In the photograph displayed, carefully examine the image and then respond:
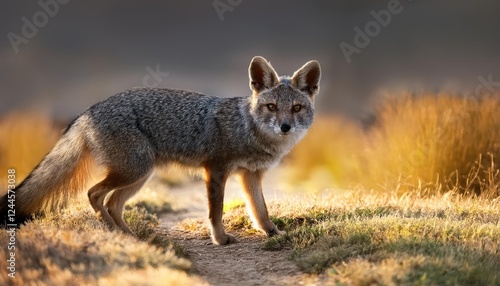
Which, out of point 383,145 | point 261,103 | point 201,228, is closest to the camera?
point 261,103

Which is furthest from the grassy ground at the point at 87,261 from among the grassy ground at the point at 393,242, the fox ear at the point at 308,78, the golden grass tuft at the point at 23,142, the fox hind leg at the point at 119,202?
the golden grass tuft at the point at 23,142

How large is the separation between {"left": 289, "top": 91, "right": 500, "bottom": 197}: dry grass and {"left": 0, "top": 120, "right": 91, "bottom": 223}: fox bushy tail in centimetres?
505

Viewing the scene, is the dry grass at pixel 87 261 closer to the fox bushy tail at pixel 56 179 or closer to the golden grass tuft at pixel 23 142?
the fox bushy tail at pixel 56 179

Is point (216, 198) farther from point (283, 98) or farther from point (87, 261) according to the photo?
point (87, 261)

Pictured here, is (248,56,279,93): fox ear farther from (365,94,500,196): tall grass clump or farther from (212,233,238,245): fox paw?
(365,94,500,196): tall grass clump

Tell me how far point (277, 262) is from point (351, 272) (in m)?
1.44

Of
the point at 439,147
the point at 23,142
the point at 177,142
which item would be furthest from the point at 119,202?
the point at 23,142

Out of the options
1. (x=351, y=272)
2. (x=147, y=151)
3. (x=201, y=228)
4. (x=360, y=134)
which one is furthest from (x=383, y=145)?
(x=351, y=272)

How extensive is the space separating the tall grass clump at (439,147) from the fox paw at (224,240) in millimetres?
3315

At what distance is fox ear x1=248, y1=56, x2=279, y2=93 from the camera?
7.87 metres

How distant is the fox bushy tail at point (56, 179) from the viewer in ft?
25.0

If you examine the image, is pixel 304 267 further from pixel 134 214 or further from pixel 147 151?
pixel 134 214

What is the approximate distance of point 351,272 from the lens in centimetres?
548

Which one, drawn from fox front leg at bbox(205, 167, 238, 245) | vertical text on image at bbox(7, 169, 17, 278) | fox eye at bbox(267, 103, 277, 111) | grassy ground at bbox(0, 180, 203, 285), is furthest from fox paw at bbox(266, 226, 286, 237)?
vertical text on image at bbox(7, 169, 17, 278)
